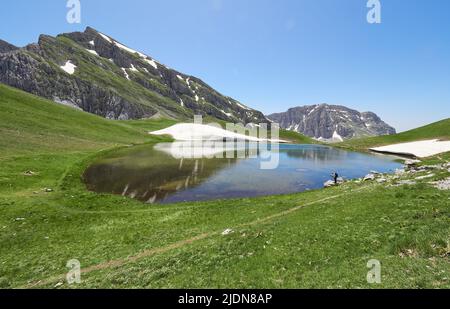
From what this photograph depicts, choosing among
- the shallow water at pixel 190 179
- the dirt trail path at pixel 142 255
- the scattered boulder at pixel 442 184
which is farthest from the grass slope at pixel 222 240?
the shallow water at pixel 190 179

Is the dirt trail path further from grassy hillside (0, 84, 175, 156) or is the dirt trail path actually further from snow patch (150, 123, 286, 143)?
snow patch (150, 123, 286, 143)

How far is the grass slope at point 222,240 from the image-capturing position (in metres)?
14.6

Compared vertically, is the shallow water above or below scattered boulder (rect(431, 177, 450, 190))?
below

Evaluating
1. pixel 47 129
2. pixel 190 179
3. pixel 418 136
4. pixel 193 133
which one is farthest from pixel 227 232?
pixel 418 136

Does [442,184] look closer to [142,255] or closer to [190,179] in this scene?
[142,255]

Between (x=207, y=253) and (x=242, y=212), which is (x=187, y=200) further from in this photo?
(x=207, y=253)

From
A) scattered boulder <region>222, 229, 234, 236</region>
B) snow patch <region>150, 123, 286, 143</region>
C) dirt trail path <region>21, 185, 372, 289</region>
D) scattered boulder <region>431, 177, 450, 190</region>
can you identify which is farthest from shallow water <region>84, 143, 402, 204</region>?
snow patch <region>150, 123, 286, 143</region>

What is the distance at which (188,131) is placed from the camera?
169 meters

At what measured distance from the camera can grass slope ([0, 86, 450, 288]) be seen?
1456 cm

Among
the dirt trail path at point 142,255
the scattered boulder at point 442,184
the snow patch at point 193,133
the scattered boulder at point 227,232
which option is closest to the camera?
the dirt trail path at point 142,255

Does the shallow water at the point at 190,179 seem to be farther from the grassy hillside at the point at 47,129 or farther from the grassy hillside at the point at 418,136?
the grassy hillside at the point at 418,136
